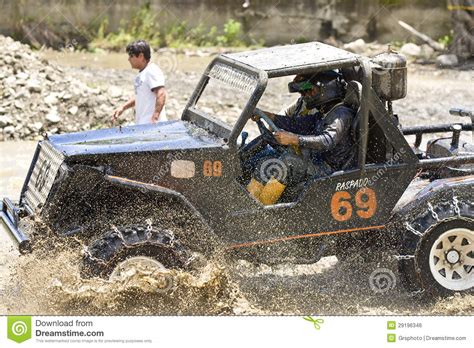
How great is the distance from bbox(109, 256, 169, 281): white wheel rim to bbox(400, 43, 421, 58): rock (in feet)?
55.9

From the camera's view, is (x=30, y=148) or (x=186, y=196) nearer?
(x=186, y=196)

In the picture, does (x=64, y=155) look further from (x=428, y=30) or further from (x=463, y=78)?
(x=428, y=30)

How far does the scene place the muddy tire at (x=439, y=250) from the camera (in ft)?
25.6

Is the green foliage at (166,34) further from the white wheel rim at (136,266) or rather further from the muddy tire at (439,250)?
the white wheel rim at (136,266)

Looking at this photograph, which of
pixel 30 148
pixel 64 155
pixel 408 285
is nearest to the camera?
pixel 64 155

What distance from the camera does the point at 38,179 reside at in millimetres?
7953

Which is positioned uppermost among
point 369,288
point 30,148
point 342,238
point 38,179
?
point 38,179

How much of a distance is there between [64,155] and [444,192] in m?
2.94

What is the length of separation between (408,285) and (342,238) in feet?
2.06

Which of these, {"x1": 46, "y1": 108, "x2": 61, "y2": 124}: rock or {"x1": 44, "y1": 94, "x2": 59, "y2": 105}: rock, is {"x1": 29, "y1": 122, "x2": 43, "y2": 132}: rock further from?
{"x1": 44, "y1": 94, "x2": 59, "y2": 105}: rock

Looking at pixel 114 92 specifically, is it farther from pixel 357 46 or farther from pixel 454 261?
pixel 357 46

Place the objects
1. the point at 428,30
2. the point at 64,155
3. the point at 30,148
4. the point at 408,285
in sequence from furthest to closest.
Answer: the point at 428,30, the point at 30,148, the point at 408,285, the point at 64,155

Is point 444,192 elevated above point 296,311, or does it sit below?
above

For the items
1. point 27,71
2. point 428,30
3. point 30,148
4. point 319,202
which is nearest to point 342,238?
point 319,202
